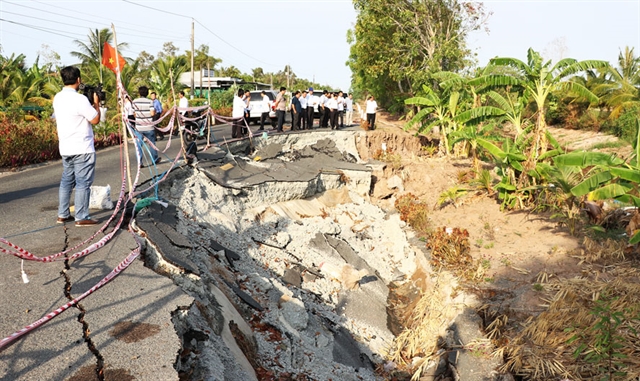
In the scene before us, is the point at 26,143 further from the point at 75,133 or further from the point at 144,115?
the point at 75,133

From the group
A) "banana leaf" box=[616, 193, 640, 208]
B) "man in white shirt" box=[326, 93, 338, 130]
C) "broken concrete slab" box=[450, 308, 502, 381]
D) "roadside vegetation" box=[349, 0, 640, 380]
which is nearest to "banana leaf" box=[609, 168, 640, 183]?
"roadside vegetation" box=[349, 0, 640, 380]

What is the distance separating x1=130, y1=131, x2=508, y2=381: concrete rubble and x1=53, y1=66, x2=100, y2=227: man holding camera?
84 centimetres

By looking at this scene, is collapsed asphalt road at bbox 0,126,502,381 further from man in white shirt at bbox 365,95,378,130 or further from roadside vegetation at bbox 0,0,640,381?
man in white shirt at bbox 365,95,378,130

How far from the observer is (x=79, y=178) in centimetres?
609

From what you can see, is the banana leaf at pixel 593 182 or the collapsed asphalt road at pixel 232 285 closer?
the collapsed asphalt road at pixel 232 285

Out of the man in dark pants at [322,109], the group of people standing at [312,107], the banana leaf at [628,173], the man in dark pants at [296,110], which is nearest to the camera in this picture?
the banana leaf at [628,173]

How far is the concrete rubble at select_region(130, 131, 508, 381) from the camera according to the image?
5.02m

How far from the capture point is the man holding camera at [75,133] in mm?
5898

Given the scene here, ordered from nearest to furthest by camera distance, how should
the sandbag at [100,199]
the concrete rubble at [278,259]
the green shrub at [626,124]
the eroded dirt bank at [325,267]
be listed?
the concrete rubble at [278,259]
the eroded dirt bank at [325,267]
the sandbag at [100,199]
the green shrub at [626,124]

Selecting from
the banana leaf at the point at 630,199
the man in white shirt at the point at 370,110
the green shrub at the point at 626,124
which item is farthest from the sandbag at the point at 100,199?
the green shrub at the point at 626,124

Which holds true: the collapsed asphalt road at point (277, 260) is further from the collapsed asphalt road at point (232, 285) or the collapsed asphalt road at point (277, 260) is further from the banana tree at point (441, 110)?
the banana tree at point (441, 110)

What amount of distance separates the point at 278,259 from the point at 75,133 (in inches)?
173

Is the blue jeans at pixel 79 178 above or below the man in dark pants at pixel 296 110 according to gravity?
below

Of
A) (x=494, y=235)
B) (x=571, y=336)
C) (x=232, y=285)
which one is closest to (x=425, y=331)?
(x=571, y=336)
